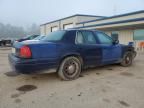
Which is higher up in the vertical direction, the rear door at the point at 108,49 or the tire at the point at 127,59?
the rear door at the point at 108,49

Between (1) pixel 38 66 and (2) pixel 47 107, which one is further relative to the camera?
(1) pixel 38 66

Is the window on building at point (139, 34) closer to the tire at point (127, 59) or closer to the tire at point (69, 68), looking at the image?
the tire at point (127, 59)

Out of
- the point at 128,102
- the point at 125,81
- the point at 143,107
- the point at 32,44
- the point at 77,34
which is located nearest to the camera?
the point at 143,107

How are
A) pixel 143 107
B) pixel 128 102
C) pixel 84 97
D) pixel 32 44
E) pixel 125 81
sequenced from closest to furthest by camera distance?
pixel 143 107, pixel 128 102, pixel 84 97, pixel 32 44, pixel 125 81

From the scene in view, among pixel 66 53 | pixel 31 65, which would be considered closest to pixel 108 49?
pixel 66 53

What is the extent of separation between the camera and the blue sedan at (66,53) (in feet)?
13.7

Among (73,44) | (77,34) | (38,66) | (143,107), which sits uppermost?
(77,34)

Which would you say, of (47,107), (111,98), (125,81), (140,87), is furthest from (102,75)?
(47,107)

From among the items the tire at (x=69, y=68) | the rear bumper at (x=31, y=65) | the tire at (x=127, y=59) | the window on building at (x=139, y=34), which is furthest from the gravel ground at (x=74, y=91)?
the window on building at (x=139, y=34)

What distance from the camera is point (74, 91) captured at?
395cm

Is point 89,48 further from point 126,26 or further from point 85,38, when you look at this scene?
point 126,26

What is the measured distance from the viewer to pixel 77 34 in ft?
16.7

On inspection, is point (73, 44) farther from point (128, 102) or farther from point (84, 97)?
point (128, 102)

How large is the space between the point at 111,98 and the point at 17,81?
2.90 m
